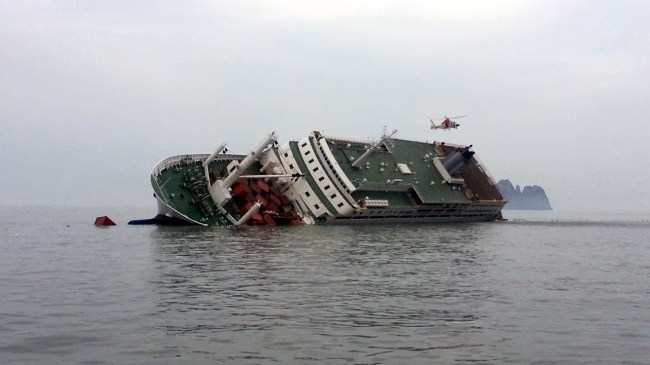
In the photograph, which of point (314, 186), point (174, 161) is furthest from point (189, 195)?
point (314, 186)

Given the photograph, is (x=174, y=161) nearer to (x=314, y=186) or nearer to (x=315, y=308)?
(x=314, y=186)

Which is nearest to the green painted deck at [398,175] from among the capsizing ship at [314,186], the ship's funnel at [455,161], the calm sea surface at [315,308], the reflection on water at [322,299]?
the capsizing ship at [314,186]

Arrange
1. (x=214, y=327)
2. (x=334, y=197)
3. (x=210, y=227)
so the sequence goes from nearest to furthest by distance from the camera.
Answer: (x=214, y=327) < (x=210, y=227) < (x=334, y=197)

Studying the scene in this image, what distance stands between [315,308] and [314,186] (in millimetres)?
58260

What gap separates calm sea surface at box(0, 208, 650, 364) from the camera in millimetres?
17109

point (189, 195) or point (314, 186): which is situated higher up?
point (314, 186)

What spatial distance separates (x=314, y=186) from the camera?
8138cm

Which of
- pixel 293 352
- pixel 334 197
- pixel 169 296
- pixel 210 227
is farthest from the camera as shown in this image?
pixel 334 197

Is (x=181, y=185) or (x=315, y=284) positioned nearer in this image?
(x=315, y=284)

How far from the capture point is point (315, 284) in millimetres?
29328

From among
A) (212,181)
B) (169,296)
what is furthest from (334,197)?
(169,296)

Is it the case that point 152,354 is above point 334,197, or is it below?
below

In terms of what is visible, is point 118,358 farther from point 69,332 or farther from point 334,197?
point 334,197

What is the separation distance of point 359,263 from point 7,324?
73.1ft
